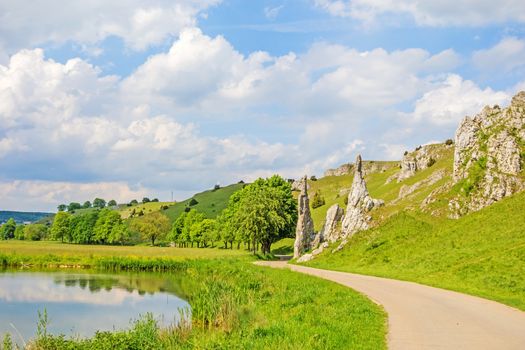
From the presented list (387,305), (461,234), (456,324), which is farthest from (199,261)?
(456,324)

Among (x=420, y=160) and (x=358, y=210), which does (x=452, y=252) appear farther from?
(x=420, y=160)

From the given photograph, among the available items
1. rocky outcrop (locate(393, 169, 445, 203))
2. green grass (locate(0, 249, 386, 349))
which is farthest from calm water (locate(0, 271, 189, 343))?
rocky outcrop (locate(393, 169, 445, 203))

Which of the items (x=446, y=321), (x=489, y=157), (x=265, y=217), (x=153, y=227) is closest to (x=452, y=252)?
(x=489, y=157)

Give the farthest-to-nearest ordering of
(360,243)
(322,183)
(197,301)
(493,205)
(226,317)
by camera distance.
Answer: (322,183) < (360,243) < (493,205) < (197,301) < (226,317)

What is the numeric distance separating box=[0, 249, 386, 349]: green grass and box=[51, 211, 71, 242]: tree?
468 ft

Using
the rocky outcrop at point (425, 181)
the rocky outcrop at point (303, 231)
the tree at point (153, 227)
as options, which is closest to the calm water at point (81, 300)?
the rocky outcrop at point (303, 231)

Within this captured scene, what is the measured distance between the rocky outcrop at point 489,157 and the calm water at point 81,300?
30915 mm

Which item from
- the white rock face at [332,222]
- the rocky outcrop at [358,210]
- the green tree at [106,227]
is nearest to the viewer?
the rocky outcrop at [358,210]

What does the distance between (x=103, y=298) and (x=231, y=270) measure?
39.4 feet

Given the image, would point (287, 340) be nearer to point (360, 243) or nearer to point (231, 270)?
point (231, 270)

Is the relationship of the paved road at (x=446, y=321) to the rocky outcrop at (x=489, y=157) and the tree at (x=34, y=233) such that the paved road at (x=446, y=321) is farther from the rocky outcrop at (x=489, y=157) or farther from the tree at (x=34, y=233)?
the tree at (x=34, y=233)

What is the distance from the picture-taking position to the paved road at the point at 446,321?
1638 centimetres

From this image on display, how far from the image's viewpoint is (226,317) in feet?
87.3

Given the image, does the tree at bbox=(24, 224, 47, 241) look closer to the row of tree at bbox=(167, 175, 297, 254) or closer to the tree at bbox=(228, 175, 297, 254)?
the row of tree at bbox=(167, 175, 297, 254)
